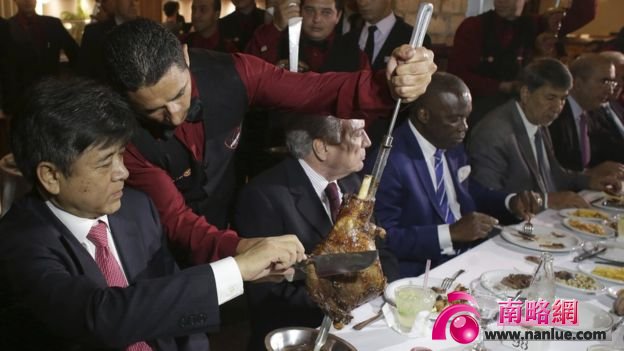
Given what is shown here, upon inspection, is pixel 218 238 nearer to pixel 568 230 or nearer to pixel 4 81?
pixel 568 230

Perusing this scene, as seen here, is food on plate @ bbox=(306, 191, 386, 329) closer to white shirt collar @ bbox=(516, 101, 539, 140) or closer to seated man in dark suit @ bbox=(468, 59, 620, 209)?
seated man in dark suit @ bbox=(468, 59, 620, 209)

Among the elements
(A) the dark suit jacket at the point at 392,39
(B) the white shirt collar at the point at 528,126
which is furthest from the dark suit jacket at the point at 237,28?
(B) the white shirt collar at the point at 528,126

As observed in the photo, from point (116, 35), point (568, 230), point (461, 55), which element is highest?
point (116, 35)

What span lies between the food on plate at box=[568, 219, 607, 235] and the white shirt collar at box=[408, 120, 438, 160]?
759 mm

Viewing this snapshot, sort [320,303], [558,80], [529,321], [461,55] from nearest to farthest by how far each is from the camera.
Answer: [320,303]
[529,321]
[558,80]
[461,55]

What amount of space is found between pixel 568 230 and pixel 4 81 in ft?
18.0

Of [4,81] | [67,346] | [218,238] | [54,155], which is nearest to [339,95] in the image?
[218,238]

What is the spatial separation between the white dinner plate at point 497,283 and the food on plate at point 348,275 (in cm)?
71

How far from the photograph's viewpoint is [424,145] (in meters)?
3.07

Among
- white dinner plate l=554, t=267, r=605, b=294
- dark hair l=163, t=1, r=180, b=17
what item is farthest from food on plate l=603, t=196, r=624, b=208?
dark hair l=163, t=1, r=180, b=17

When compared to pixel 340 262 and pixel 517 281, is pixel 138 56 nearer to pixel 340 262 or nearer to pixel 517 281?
pixel 340 262

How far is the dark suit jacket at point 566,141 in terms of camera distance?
4.34 meters

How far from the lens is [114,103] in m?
1.68

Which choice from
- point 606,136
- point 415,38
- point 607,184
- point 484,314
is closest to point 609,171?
point 607,184
